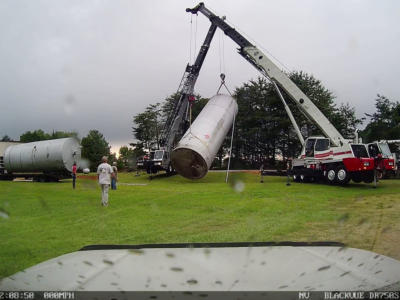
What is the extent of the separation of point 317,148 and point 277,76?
13.8 feet

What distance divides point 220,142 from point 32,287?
14.2 m

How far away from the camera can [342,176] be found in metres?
14.7

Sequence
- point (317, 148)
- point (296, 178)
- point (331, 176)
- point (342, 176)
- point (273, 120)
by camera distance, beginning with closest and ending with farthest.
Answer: point (342, 176) < point (331, 176) < point (317, 148) < point (296, 178) < point (273, 120)

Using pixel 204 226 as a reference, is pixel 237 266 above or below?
above

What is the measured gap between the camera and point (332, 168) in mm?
15586

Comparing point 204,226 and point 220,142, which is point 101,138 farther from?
point 220,142

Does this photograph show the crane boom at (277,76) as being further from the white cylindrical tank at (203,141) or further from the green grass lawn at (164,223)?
the green grass lawn at (164,223)

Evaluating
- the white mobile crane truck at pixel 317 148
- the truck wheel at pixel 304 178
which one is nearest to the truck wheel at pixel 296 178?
the white mobile crane truck at pixel 317 148

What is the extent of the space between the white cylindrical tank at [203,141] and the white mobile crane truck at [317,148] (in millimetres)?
3247

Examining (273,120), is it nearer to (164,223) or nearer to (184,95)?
(184,95)

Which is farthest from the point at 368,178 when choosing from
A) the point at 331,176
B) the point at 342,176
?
the point at 331,176

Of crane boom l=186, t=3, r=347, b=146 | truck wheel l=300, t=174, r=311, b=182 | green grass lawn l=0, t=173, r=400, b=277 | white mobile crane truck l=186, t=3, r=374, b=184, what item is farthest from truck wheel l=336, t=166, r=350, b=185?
green grass lawn l=0, t=173, r=400, b=277

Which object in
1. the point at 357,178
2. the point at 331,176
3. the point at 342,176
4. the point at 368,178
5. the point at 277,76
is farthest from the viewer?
the point at 277,76

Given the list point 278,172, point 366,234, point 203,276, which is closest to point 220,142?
point 278,172
